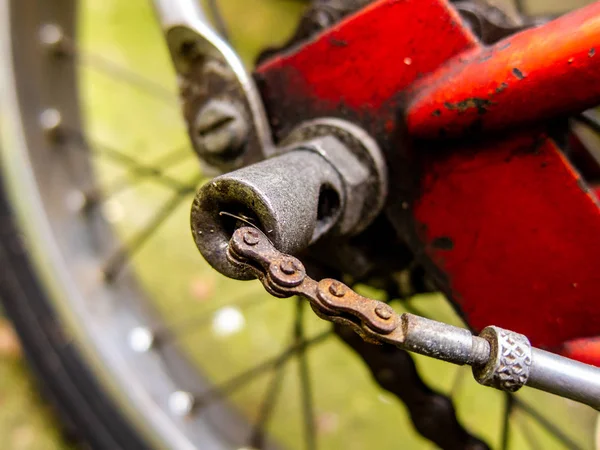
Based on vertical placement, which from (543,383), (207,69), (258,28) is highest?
(258,28)

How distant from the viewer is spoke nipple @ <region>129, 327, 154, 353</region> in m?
A: 0.81

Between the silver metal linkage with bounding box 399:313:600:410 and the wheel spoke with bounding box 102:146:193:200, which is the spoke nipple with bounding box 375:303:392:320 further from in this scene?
the wheel spoke with bounding box 102:146:193:200

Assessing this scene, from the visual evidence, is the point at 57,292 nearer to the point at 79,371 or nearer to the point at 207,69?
the point at 79,371

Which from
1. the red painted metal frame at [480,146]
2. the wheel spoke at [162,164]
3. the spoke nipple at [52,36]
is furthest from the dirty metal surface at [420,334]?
the wheel spoke at [162,164]

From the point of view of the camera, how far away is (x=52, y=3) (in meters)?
0.77

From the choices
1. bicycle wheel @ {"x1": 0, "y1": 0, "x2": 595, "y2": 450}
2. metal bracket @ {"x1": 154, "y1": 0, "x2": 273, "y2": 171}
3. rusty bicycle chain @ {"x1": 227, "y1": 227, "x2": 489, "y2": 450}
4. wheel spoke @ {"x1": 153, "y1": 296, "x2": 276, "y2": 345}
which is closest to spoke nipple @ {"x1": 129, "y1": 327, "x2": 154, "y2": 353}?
bicycle wheel @ {"x1": 0, "y1": 0, "x2": 595, "y2": 450}

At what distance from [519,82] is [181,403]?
2.10ft

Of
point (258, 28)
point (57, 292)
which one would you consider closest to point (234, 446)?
point (57, 292)

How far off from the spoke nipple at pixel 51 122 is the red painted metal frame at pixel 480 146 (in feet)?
1.64

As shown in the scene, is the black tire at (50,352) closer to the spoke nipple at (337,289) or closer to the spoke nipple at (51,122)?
the spoke nipple at (51,122)

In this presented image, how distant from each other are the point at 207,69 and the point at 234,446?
57cm

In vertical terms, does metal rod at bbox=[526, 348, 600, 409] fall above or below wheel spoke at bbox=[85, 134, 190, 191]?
below

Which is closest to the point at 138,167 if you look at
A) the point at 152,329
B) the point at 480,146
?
the point at 152,329

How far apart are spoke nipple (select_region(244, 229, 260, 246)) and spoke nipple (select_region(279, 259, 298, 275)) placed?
0.07ft
